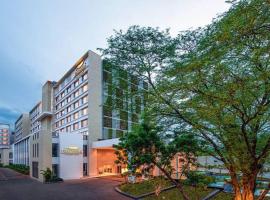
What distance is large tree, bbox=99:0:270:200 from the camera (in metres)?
7.00

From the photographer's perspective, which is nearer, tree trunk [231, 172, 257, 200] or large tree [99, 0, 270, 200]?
large tree [99, 0, 270, 200]

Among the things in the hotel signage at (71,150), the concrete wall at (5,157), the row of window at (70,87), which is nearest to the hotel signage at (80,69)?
the row of window at (70,87)

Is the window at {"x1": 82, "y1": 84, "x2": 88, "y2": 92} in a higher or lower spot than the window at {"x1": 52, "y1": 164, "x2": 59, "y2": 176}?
higher

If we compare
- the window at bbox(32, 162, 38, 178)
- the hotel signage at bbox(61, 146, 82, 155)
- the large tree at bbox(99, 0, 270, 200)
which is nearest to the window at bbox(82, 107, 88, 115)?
the hotel signage at bbox(61, 146, 82, 155)

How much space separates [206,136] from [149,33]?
5.73m

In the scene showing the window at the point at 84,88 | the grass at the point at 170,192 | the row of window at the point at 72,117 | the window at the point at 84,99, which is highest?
the window at the point at 84,88

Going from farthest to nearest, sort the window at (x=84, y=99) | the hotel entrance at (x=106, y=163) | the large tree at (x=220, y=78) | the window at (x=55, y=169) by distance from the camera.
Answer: the window at (x=84, y=99) < the hotel entrance at (x=106, y=163) < the window at (x=55, y=169) < the large tree at (x=220, y=78)

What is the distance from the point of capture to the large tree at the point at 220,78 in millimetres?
6996

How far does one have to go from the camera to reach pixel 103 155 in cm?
4691

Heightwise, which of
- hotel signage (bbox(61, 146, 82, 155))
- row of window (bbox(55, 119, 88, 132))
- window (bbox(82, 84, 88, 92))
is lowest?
hotel signage (bbox(61, 146, 82, 155))

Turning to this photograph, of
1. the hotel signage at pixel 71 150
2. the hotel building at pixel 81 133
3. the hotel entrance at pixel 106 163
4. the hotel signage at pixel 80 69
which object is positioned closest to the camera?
the hotel building at pixel 81 133

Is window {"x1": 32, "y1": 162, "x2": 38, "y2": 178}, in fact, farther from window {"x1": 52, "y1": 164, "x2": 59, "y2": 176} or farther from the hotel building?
window {"x1": 52, "y1": 164, "x2": 59, "y2": 176}

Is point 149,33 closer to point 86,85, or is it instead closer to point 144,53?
point 144,53

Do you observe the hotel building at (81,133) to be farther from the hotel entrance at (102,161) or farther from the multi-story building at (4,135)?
the multi-story building at (4,135)
